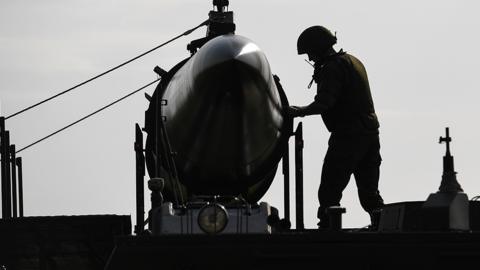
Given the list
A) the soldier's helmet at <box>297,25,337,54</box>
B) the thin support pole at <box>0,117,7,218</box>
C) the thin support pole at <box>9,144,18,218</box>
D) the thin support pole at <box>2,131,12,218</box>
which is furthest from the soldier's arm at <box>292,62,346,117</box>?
the thin support pole at <box>9,144,18,218</box>

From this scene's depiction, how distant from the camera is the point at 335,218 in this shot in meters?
13.6

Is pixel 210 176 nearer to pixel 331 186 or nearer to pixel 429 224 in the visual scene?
pixel 331 186

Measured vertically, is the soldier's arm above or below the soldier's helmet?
below

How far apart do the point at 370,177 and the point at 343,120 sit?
86cm

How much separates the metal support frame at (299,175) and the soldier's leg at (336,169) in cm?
351

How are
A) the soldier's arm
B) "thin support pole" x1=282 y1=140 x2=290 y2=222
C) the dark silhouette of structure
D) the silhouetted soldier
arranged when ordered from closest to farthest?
the dark silhouette of structure
the soldier's arm
the silhouetted soldier
"thin support pole" x1=282 y1=140 x2=290 y2=222

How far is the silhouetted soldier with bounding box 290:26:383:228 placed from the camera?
18.4 meters

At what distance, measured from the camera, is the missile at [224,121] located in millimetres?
22391

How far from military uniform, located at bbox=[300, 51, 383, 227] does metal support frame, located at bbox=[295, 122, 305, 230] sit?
3.32 metres

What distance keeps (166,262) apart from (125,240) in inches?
13.7

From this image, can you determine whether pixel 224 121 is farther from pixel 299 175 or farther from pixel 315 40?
pixel 315 40

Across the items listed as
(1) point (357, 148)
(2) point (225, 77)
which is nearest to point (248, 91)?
(2) point (225, 77)

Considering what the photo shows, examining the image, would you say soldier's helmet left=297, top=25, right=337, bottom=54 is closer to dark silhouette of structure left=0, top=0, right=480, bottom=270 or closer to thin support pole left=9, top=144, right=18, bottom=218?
dark silhouette of structure left=0, top=0, right=480, bottom=270

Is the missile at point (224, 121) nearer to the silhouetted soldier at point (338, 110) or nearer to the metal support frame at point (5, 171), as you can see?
the silhouetted soldier at point (338, 110)
